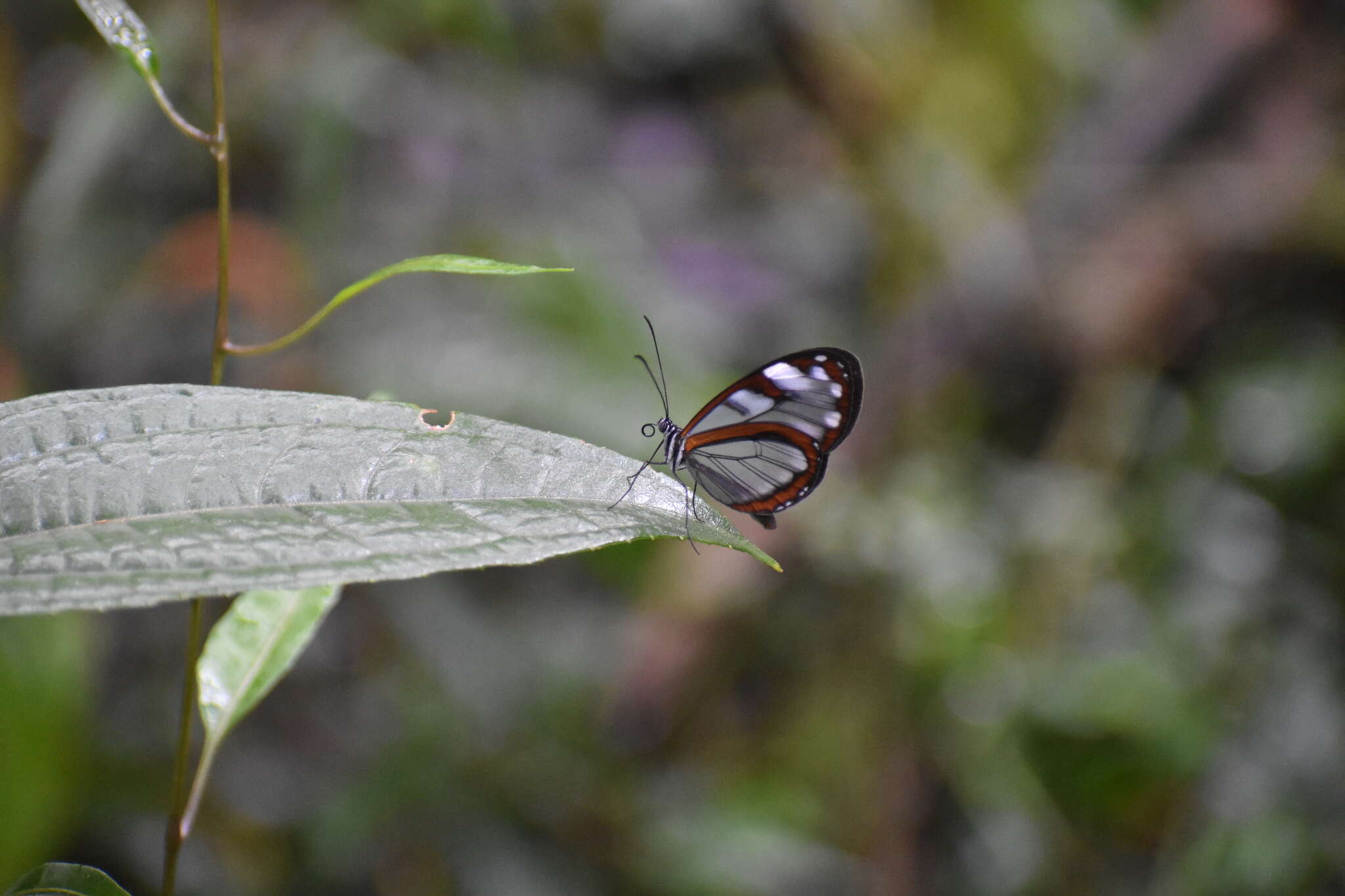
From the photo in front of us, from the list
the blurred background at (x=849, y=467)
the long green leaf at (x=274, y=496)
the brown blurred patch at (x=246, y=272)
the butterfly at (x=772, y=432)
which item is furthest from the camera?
the brown blurred patch at (x=246, y=272)

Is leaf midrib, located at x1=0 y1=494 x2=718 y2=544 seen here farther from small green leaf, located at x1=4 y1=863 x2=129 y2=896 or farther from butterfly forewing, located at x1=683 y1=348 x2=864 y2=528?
butterfly forewing, located at x1=683 y1=348 x2=864 y2=528

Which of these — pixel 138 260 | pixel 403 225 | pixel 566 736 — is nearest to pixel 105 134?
pixel 138 260

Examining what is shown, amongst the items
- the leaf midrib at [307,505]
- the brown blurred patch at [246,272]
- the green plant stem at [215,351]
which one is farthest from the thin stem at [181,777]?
the brown blurred patch at [246,272]

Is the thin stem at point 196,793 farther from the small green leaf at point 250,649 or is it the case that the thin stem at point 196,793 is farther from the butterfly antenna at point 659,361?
the butterfly antenna at point 659,361

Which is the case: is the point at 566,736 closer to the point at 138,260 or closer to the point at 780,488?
the point at 780,488

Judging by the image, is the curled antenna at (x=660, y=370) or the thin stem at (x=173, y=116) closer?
the thin stem at (x=173, y=116)

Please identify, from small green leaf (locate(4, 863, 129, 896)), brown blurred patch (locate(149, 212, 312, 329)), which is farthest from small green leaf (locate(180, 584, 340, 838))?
brown blurred patch (locate(149, 212, 312, 329))
